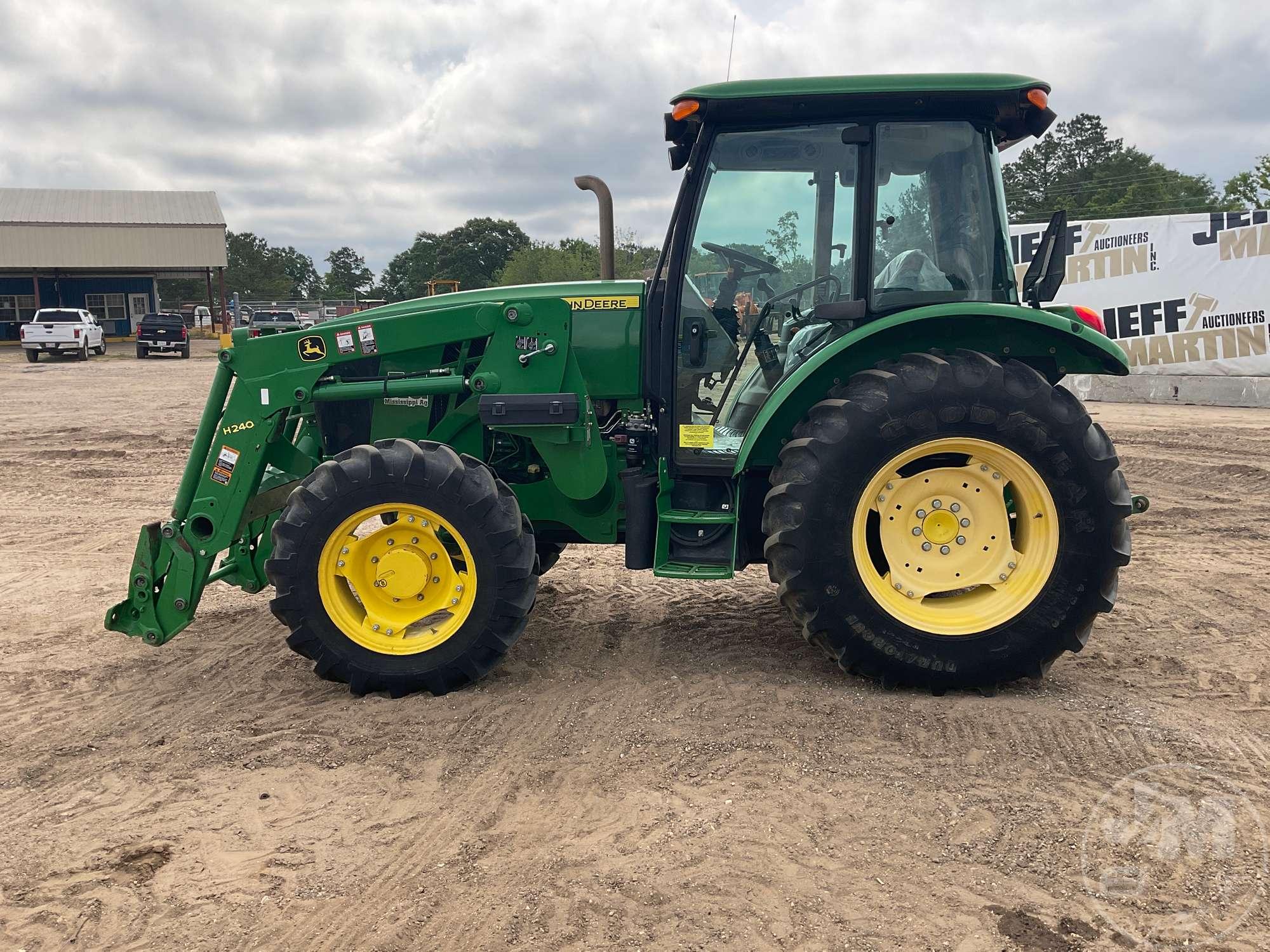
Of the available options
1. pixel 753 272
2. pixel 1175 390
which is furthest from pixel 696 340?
pixel 1175 390

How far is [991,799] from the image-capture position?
3.43m

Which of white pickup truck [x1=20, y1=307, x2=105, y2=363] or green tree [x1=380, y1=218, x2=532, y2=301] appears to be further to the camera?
green tree [x1=380, y1=218, x2=532, y2=301]

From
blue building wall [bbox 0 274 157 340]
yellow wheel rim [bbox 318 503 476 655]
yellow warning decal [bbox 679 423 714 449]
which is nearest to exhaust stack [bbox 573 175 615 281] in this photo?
yellow warning decal [bbox 679 423 714 449]

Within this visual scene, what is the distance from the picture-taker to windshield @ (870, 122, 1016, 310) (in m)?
4.48

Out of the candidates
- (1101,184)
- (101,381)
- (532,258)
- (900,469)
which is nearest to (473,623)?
(900,469)

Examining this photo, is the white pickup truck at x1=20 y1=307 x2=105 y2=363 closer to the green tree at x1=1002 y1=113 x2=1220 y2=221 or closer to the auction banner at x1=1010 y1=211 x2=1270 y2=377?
the auction banner at x1=1010 y1=211 x2=1270 y2=377

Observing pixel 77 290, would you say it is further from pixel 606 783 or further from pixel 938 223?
pixel 606 783

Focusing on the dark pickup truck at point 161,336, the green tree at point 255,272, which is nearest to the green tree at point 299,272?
the green tree at point 255,272

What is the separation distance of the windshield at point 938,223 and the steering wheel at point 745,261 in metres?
0.47

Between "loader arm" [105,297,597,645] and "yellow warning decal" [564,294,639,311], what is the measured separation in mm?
149

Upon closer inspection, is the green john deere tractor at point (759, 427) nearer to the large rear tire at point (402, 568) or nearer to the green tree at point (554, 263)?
the large rear tire at point (402, 568)

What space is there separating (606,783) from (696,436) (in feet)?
5.74

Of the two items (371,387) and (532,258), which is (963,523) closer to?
(371,387)

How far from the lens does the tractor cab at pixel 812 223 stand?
440 cm
